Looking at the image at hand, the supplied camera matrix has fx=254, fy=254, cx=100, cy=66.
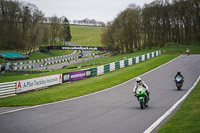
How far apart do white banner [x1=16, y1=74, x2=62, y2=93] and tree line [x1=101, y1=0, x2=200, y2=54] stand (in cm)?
5092

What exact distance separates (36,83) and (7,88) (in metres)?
3.43

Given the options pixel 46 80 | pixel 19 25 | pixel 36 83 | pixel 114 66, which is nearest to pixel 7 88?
pixel 36 83

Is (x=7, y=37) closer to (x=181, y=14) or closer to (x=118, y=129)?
(x=181, y=14)

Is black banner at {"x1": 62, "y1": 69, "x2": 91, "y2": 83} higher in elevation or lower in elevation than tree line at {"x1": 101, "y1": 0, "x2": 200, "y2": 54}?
lower

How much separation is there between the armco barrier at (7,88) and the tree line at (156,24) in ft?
185

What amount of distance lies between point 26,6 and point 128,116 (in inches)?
3306

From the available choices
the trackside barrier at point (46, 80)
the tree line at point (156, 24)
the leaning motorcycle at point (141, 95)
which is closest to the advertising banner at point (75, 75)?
the trackside barrier at point (46, 80)

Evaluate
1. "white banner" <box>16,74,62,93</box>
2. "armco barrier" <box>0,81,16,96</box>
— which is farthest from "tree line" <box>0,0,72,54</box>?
"armco barrier" <box>0,81,16,96</box>

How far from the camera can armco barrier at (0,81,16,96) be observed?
20578 mm

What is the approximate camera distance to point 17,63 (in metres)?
68.3

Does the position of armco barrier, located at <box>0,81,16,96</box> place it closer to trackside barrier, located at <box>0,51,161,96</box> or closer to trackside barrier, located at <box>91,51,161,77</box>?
trackside barrier, located at <box>0,51,161,96</box>

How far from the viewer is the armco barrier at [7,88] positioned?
2058 cm

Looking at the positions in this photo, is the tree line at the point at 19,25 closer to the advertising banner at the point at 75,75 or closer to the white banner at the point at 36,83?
the advertising banner at the point at 75,75

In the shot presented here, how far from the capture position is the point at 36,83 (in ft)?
78.7
